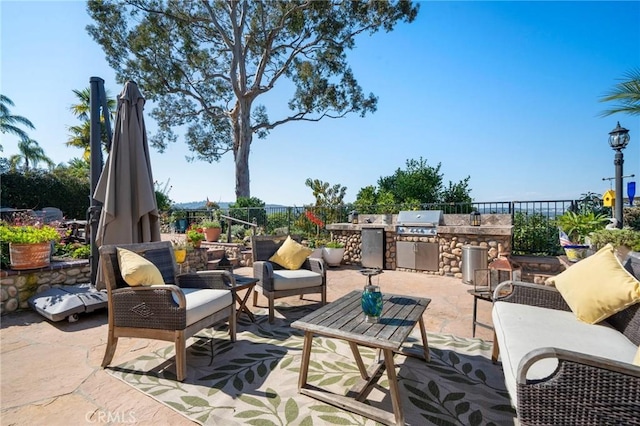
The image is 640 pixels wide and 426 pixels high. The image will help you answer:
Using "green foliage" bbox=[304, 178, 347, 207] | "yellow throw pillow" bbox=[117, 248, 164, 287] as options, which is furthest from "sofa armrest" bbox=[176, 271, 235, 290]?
"green foliage" bbox=[304, 178, 347, 207]

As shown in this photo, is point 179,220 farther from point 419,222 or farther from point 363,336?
point 363,336

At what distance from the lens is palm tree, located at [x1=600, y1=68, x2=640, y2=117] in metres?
4.35

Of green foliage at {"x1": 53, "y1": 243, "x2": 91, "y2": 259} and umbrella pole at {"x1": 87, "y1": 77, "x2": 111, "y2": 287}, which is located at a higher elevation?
umbrella pole at {"x1": 87, "y1": 77, "x2": 111, "y2": 287}

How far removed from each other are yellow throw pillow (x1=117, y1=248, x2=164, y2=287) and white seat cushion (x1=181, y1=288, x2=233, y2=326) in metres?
0.30

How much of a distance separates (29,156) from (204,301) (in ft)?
95.0

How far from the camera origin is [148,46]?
11352mm

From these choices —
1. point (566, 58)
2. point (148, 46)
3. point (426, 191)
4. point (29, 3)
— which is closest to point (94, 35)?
point (148, 46)

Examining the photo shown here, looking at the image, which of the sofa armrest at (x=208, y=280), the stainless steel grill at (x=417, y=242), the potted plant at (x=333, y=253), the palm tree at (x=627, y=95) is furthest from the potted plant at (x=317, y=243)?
the palm tree at (x=627, y=95)

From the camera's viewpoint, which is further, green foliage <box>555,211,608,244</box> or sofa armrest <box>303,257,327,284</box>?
Result: green foliage <box>555,211,608,244</box>

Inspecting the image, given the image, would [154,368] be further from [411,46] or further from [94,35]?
[94,35]

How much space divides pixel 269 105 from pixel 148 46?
505 centimetres

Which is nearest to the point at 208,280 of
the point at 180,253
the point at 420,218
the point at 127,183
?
the point at 127,183

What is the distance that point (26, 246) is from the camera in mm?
3412

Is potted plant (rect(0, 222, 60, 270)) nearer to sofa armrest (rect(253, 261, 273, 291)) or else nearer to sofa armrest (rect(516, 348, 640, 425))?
sofa armrest (rect(253, 261, 273, 291))
